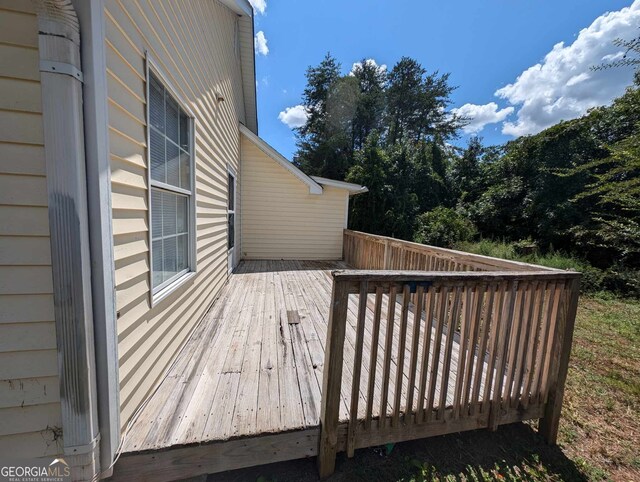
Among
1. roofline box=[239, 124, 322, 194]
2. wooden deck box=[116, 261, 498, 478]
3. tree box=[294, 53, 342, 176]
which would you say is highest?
tree box=[294, 53, 342, 176]

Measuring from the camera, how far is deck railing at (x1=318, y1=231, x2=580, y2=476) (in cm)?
157

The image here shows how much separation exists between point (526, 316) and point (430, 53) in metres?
20.3

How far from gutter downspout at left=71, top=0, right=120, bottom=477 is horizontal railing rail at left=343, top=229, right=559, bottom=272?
3117 mm

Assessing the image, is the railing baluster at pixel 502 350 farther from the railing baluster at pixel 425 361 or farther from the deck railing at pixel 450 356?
the railing baluster at pixel 425 361

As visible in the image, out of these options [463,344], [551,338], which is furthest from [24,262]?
[551,338]

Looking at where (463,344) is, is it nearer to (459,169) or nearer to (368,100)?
(459,169)

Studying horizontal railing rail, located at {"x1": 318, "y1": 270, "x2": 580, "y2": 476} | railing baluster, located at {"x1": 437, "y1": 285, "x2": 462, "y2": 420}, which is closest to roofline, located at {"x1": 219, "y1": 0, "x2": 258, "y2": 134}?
horizontal railing rail, located at {"x1": 318, "y1": 270, "x2": 580, "y2": 476}

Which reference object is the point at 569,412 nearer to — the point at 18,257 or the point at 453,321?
the point at 453,321

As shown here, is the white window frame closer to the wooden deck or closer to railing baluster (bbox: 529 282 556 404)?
the wooden deck

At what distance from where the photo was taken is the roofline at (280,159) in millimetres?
6461

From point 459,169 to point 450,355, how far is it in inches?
709

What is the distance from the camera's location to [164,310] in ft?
6.87

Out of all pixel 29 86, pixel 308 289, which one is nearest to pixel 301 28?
pixel 308 289

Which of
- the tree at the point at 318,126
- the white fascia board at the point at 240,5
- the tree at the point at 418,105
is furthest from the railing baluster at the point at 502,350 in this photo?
the tree at the point at 418,105
